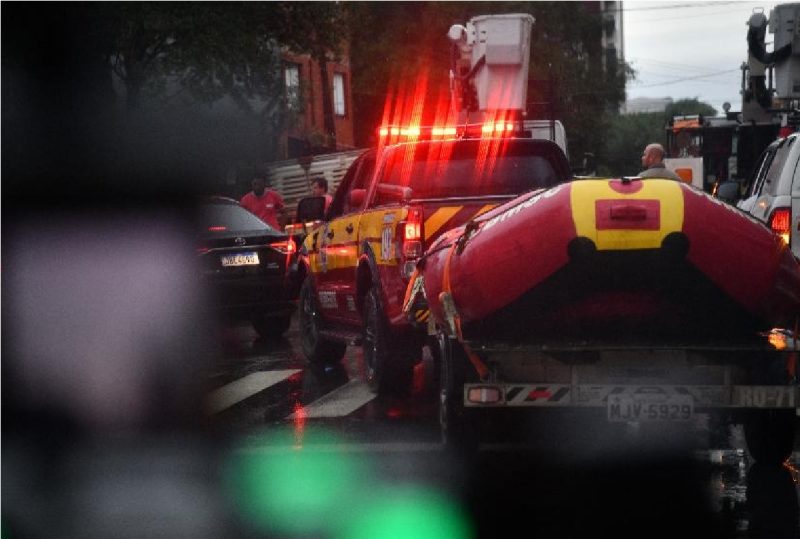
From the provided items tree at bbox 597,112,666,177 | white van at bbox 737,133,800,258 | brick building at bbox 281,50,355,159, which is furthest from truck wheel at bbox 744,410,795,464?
tree at bbox 597,112,666,177

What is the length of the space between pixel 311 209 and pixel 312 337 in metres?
1.48

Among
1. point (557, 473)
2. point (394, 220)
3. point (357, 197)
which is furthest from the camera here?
point (357, 197)

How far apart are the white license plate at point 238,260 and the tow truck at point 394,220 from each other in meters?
2.91

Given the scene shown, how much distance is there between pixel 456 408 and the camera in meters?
8.82

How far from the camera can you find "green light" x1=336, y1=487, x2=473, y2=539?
23.3ft

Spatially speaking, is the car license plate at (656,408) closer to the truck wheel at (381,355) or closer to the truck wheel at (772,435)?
the truck wheel at (772,435)

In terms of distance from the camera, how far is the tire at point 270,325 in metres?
18.6

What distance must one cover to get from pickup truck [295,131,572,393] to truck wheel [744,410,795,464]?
9.16 ft

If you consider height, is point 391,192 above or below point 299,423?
above

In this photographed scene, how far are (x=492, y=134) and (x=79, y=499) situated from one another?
5.72m

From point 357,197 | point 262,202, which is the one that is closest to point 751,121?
point 262,202

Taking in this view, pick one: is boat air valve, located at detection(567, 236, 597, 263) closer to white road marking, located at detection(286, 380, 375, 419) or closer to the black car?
white road marking, located at detection(286, 380, 375, 419)

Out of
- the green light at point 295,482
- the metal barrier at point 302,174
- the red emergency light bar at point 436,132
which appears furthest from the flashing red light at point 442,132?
the metal barrier at point 302,174

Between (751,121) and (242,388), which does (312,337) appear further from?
(751,121)
